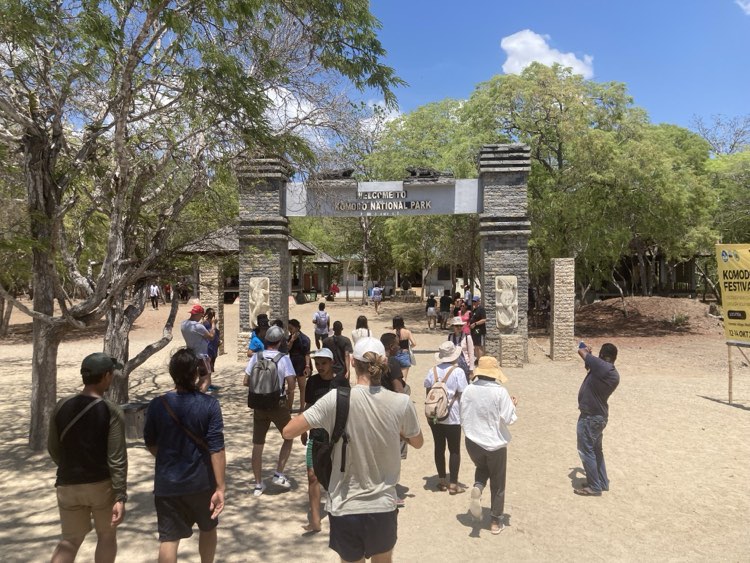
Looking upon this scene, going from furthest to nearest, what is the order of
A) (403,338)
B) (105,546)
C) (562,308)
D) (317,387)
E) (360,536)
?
(562,308)
(403,338)
(317,387)
(105,546)
(360,536)

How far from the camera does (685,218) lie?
1881cm

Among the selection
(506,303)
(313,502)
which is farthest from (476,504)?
(506,303)

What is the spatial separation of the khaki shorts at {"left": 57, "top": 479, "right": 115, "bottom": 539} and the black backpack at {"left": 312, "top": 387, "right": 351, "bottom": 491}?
1415 millimetres

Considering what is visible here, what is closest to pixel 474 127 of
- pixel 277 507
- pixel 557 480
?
pixel 557 480

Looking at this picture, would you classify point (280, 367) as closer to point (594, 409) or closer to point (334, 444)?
point (334, 444)

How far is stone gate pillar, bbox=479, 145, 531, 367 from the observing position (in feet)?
44.3

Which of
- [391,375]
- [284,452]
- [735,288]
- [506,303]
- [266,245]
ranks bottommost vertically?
[284,452]

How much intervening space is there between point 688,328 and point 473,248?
8931 mm

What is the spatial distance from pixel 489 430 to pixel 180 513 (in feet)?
8.55

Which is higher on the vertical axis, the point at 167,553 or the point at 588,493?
the point at 167,553

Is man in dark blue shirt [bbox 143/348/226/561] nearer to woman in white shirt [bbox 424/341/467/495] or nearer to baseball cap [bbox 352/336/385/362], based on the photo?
baseball cap [bbox 352/336/385/362]

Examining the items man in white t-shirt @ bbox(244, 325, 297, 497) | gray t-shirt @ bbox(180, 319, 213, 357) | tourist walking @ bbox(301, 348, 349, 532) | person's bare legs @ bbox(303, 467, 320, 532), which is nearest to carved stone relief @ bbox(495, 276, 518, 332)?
gray t-shirt @ bbox(180, 319, 213, 357)

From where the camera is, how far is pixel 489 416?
4.79m

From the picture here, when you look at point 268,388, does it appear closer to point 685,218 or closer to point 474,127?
point 474,127
